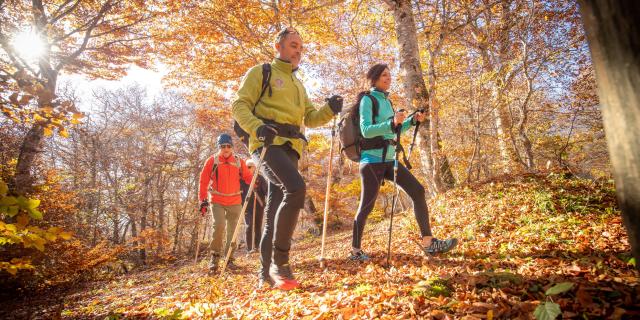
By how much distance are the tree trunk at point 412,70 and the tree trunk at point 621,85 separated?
5907 millimetres

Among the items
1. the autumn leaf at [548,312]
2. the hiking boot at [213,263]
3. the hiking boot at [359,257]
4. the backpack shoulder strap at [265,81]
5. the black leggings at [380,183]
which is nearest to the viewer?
the autumn leaf at [548,312]

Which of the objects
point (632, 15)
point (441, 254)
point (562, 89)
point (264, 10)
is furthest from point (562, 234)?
point (264, 10)

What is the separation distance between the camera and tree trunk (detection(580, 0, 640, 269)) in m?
0.78

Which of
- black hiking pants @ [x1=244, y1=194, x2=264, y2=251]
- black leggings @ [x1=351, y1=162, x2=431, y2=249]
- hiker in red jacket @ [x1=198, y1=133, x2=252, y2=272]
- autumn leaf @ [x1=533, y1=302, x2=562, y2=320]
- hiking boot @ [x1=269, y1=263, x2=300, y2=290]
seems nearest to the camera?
autumn leaf @ [x1=533, y1=302, x2=562, y2=320]

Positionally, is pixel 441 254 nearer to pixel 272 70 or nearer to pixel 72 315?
pixel 272 70

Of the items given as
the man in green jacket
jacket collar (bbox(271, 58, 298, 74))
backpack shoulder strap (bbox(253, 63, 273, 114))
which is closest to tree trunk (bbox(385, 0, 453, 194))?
the man in green jacket

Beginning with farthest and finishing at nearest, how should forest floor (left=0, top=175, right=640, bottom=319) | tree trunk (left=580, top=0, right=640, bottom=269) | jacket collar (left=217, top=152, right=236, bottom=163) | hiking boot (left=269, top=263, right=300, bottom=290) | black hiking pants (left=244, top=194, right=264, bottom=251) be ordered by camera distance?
black hiking pants (left=244, top=194, right=264, bottom=251) < jacket collar (left=217, top=152, right=236, bottom=163) < hiking boot (left=269, top=263, right=300, bottom=290) < forest floor (left=0, top=175, right=640, bottom=319) < tree trunk (left=580, top=0, right=640, bottom=269)

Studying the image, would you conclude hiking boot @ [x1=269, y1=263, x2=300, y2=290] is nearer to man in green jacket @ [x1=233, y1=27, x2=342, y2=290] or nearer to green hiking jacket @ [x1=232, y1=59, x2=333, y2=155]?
man in green jacket @ [x1=233, y1=27, x2=342, y2=290]

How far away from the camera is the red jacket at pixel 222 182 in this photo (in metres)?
6.14

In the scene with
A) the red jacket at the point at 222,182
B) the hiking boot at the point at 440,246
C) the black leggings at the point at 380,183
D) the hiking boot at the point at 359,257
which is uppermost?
the red jacket at the point at 222,182

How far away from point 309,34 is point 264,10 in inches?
108

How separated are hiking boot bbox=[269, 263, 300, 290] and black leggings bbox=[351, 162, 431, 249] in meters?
1.27

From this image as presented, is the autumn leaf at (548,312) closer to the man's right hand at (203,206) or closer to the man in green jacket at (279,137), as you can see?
the man in green jacket at (279,137)

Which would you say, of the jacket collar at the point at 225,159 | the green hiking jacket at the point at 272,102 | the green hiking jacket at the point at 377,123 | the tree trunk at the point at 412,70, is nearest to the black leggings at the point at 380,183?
the green hiking jacket at the point at 377,123
